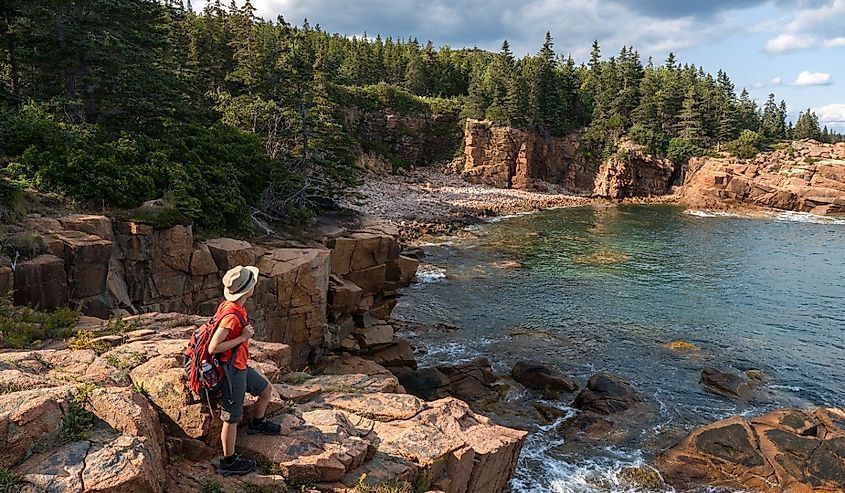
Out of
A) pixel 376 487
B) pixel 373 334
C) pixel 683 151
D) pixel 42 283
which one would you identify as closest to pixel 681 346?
pixel 373 334

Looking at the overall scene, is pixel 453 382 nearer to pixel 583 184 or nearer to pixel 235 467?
pixel 235 467

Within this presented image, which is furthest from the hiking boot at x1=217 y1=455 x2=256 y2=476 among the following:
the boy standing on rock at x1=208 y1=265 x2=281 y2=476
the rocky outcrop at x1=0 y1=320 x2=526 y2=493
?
the rocky outcrop at x1=0 y1=320 x2=526 y2=493

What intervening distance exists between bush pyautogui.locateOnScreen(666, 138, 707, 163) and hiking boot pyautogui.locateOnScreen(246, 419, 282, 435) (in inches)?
3140

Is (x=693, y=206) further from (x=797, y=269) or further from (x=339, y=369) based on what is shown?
(x=339, y=369)

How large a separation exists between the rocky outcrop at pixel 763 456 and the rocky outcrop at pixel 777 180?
5865cm

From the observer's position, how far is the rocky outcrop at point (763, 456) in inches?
607

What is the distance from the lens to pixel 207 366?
7.02 m

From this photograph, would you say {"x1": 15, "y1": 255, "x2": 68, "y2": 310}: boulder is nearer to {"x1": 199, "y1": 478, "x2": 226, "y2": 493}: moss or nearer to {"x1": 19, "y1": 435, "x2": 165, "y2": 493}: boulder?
{"x1": 19, "y1": 435, "x2": 165, "y2": 493}: boulder

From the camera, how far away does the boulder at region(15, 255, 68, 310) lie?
472 inches

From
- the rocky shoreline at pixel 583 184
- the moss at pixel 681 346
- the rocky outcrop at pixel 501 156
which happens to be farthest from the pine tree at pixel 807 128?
the moss at pixel 681 346

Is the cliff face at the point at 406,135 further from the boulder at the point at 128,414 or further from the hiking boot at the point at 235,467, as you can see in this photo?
the hiking boot at the point at 235,467

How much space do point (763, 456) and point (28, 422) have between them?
17825mm

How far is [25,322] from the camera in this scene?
34.2ft

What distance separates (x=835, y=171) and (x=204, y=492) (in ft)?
264
